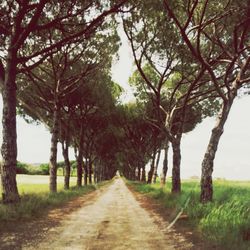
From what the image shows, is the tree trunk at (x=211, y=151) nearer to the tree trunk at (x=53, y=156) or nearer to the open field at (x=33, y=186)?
the open field at (x=33, y=186)

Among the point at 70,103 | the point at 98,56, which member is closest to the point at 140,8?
the point at 98,56

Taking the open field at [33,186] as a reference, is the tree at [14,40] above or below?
above

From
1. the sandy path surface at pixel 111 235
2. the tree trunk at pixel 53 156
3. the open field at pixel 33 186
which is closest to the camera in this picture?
the sandy path surface at pixel 111 235

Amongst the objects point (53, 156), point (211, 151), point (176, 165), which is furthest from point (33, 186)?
point (211, 151)

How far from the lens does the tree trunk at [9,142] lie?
15.2 meters

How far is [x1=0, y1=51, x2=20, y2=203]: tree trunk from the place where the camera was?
599 inches

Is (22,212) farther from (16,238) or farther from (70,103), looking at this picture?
(70,103)

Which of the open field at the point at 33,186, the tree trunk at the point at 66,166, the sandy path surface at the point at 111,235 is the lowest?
the open field at the point at 33,186

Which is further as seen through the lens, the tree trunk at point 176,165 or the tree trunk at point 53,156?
the tree trunk at point 53,156

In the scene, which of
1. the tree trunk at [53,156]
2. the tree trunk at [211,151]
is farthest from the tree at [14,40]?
the tree trunk at [53,156]

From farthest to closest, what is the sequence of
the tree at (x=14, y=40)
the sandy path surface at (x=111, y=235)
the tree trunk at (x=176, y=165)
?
the tree trunk at (x=176, y=165), the tree at (x=14, y=40), the sandy path surface at (x=111, y=235)

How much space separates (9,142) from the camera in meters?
15.4

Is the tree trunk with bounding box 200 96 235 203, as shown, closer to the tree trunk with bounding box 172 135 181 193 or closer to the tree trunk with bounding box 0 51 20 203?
the tree trunk with bounding box 172 135 181 193

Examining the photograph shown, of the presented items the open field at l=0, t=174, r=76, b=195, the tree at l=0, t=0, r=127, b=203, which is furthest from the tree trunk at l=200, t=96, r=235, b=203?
the open field at l=0, t=174, r=76, b=195
